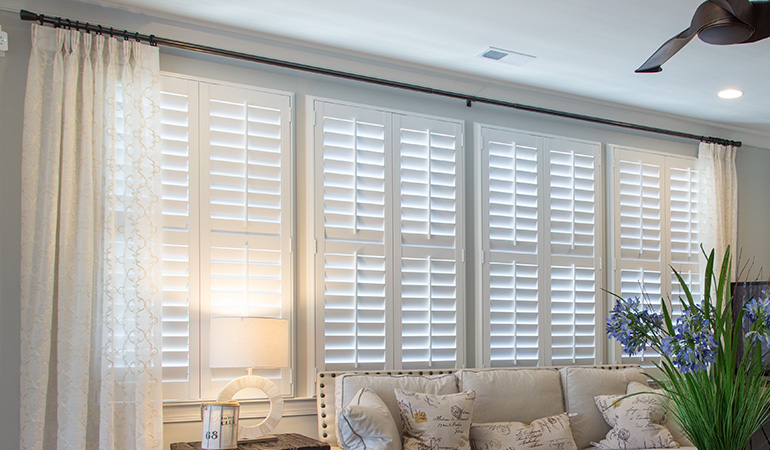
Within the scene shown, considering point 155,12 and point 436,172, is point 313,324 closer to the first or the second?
point 436,172

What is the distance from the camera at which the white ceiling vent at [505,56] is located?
4.07 m

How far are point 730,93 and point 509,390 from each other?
98.8 inches

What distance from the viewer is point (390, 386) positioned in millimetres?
3660

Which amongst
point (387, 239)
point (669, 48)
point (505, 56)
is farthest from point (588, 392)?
point (669, 48)

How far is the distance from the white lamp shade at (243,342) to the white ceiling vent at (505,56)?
1.94 m

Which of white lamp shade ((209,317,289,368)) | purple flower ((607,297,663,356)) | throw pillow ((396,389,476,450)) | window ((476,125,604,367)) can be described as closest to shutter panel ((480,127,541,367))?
window ((476,125,604,367))

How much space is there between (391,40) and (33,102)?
5.90 ft

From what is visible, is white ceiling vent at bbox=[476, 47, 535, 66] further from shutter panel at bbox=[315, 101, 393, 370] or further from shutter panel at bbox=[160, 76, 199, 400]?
shutter panel at bbox=[160, 76, 199, 400]

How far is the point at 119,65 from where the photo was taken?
11.3 feet

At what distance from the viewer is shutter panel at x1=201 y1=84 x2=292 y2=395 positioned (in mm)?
3662

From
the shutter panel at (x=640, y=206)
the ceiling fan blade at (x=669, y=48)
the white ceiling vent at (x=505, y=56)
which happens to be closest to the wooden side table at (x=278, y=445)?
the ceiling fan blade at (x=669, y=48)

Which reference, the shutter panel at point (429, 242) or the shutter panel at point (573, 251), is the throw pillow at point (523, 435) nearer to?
the shutter panel at point (429, 242)

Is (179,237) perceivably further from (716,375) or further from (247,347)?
(716,375)

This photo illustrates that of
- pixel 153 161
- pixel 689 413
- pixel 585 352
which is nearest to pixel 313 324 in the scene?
pixel 153 161
